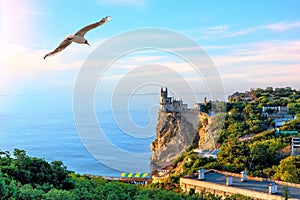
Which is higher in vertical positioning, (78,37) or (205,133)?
(78,37)

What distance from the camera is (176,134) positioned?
30.6 metres

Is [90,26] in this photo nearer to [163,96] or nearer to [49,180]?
[49,180]

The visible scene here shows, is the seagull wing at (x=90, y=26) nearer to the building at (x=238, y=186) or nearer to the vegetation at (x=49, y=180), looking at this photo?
the vegetation at (x=49, y=180)

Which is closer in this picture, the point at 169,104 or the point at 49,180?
the point at 49,180

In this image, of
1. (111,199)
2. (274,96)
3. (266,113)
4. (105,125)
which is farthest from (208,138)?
(111,199)

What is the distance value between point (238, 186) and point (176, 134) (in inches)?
734

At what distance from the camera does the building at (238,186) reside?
10.9 meters

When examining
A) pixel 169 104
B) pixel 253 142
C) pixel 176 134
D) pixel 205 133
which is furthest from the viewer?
pixel 169 104

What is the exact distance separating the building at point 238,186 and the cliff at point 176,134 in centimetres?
1508

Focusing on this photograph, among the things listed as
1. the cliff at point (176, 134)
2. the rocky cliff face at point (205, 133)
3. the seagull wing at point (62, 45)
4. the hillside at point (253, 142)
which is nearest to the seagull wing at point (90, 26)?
the seagull wing at point (62, 45)

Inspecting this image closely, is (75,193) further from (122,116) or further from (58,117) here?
(58,117)

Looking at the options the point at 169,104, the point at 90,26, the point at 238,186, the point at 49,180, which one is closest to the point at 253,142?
the point at 169,104

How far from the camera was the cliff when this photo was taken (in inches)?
1160

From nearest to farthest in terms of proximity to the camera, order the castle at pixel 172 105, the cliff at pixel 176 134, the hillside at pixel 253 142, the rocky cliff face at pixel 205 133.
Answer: the hillside at pixel 253 142 < the rocky cliff face at pixel 205 133 < the cliff at pixel 176 134 < the castle at pixel 172 105
